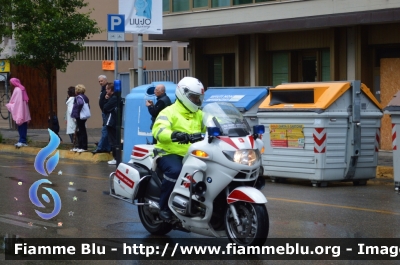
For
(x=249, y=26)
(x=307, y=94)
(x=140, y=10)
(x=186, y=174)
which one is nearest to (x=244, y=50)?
(x=249, y=26)

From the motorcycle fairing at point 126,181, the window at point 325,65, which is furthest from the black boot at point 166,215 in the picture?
the window at point 325,65

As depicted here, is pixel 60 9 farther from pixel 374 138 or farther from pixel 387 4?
pixel 374 138

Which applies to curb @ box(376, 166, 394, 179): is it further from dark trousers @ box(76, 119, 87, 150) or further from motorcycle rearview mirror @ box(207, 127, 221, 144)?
motorcycle rearview mirror @ box(207, 127, 221, 144)

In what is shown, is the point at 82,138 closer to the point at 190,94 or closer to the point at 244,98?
the point at 244,98

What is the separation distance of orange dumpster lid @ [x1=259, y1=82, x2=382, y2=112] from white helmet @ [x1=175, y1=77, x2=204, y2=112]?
18.3 ft

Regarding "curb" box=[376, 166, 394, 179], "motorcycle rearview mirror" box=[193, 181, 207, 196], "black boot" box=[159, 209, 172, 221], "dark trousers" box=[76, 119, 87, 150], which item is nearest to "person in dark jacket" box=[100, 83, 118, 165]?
"dark trousers" box=[76, 119, 87, 150]

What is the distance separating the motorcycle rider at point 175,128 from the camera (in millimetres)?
8148

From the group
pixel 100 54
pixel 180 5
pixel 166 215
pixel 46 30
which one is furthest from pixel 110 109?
pixel 100 54

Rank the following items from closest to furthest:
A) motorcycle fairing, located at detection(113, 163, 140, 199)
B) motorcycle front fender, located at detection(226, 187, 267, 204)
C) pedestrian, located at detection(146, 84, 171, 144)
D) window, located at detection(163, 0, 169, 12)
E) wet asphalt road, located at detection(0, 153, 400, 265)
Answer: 1. motorcycle front fender, located at detection(226, 187, 267, 204)
2. motorcycle fairing, located at detection(113, 163, 140, 199)
3. wet asphalt road, located at detection(0, 153, 400, 265)
4. pedestrian, located at detection(146, 84, 171, 144)
5. window, located at detection(163, 0, 169, 12)

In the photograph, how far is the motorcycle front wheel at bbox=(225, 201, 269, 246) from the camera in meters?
7.38

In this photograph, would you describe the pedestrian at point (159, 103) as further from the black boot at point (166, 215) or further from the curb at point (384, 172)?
the black boot at point (166, 215)

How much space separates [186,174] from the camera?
7902 millimetres

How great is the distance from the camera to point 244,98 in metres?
15.5

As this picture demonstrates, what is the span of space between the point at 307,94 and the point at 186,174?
646 centimetres
